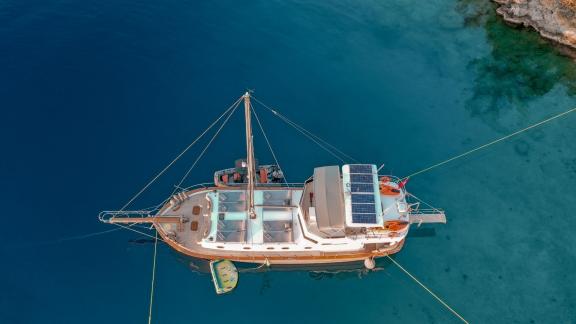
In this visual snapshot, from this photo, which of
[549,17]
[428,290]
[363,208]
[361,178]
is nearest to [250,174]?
[361,178]

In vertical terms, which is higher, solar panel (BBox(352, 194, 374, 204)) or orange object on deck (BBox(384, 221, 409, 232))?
solar panel (BBox(352, 194, 374, 204))

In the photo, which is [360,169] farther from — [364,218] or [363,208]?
[364,218]

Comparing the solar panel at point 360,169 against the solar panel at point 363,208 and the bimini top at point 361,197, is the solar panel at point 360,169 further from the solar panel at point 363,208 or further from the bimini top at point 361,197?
the solar panel at point 363,208

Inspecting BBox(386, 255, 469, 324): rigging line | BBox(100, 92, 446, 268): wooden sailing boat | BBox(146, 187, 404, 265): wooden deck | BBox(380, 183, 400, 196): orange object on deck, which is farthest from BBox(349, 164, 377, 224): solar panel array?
BBox(386, 255, 469, 324): rigging line

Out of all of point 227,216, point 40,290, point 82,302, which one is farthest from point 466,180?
point 40,290

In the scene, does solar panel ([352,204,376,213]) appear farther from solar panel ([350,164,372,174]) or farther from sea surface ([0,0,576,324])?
sea surface ([0,0,576,324])

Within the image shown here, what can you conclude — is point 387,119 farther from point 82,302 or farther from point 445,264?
point 82,302
